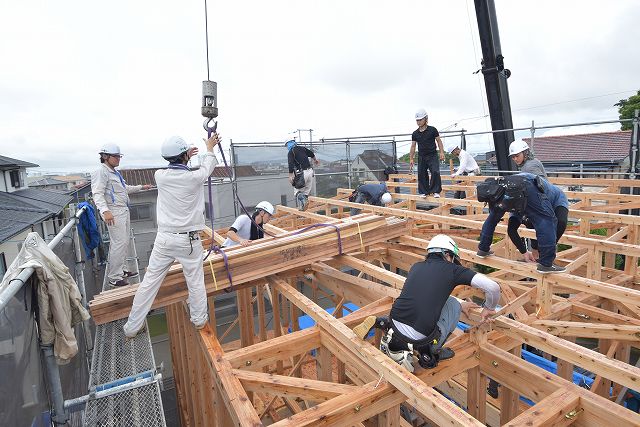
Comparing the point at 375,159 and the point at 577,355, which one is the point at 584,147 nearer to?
the point at 375,159

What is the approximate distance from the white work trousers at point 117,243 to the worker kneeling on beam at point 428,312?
4.19 m

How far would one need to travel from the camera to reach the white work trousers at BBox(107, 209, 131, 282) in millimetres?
5906

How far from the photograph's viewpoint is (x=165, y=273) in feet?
13.2

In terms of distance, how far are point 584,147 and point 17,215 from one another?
30.2 metres

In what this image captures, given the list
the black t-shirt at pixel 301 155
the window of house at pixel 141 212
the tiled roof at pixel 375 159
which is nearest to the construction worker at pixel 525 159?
the black t-shirt at pixel 301 155

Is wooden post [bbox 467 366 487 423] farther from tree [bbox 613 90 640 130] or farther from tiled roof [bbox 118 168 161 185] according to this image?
tree [bbox 613 90 640 130]

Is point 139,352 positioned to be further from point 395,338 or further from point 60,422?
point 395,338

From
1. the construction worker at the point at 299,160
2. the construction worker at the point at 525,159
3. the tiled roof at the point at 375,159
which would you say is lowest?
the construction worker at the point at 525,159

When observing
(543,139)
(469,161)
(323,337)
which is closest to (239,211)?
(469,161)

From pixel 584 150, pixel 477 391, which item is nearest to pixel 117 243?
pixel 477 391

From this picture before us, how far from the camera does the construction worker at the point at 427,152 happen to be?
832 cm

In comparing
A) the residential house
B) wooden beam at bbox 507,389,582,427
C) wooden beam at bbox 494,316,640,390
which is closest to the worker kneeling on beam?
wooden beam at bbox 494,316,640,390

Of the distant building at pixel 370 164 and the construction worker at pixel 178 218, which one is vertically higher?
the distant building at pixel 370 164

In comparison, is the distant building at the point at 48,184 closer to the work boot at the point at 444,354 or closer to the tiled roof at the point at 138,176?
the tiled roof at the point at 138,176
